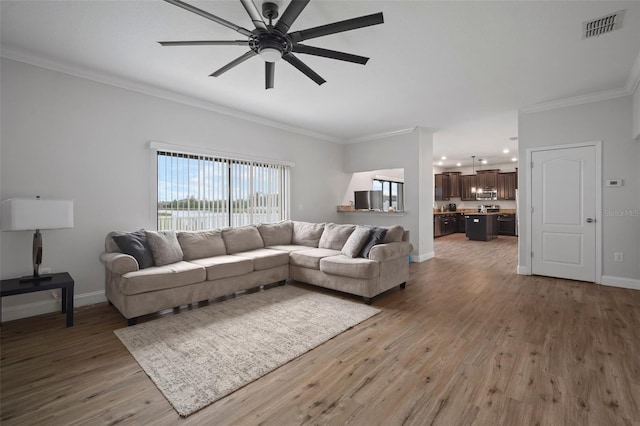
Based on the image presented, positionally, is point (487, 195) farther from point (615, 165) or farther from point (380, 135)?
point (615, 165)

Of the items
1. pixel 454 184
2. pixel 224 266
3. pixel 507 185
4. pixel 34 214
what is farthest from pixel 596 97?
pixel 454 184

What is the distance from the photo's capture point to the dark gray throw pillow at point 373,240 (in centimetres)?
385

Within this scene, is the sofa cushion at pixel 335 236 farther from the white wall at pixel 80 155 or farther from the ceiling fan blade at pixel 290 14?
the ceiling fan blade at pixel 290 14

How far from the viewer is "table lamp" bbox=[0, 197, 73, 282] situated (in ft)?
8.85

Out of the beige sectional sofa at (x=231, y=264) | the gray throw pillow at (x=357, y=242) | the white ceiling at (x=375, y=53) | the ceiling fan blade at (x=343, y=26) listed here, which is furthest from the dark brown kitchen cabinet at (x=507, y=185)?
the ceiling fan blade at (x=343, y=26)

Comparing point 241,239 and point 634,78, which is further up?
point 634,78

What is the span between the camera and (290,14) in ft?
6.57

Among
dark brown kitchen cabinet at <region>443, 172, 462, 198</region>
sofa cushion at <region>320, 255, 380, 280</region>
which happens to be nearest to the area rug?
sofa cushion at <region>320, 255, 380, 280</region>

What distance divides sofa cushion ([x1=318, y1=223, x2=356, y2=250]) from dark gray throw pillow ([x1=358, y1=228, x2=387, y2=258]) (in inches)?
21.5

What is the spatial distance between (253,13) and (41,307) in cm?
374

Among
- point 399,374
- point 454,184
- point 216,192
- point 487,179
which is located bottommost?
point 399,374

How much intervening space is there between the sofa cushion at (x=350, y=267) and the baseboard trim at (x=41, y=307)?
9.22 feet

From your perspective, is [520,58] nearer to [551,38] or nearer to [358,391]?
[551,38]

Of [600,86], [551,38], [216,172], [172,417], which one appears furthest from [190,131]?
[600,86]
